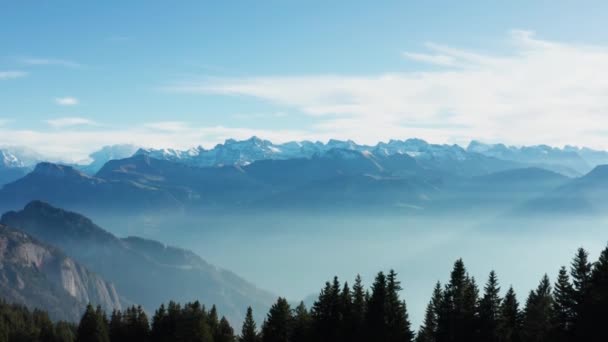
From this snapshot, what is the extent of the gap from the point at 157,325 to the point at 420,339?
131 feet

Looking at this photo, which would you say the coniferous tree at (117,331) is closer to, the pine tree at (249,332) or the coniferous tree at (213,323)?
the coniferous tree at (213,323)

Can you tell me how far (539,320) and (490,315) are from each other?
190 inches

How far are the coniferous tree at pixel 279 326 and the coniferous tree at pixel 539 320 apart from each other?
27077mm

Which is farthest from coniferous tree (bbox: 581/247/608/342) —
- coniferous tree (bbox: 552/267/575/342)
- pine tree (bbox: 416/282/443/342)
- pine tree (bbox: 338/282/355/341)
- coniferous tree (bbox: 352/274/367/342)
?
pine tree (bbox: 338/282/355/341)

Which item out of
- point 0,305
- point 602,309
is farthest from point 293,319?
point 0,305

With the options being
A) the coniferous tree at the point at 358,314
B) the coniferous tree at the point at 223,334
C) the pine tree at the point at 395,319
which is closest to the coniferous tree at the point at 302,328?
the coniferous tree at the point at 358,314

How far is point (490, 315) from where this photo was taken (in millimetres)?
51812

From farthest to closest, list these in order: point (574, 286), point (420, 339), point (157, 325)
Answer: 1. point (157, 325)
2. point (420, 339)
3. point (574, 286)

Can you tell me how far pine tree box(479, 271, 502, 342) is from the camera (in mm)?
51562

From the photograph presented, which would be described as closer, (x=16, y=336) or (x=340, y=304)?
(x=340, y=304)

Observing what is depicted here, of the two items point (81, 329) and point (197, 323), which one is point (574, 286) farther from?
point (81, 329)

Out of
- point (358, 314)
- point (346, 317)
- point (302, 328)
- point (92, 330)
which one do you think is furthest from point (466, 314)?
point (92, 330)

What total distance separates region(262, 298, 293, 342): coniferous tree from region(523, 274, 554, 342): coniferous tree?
2708cm

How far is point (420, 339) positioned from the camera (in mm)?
68625
